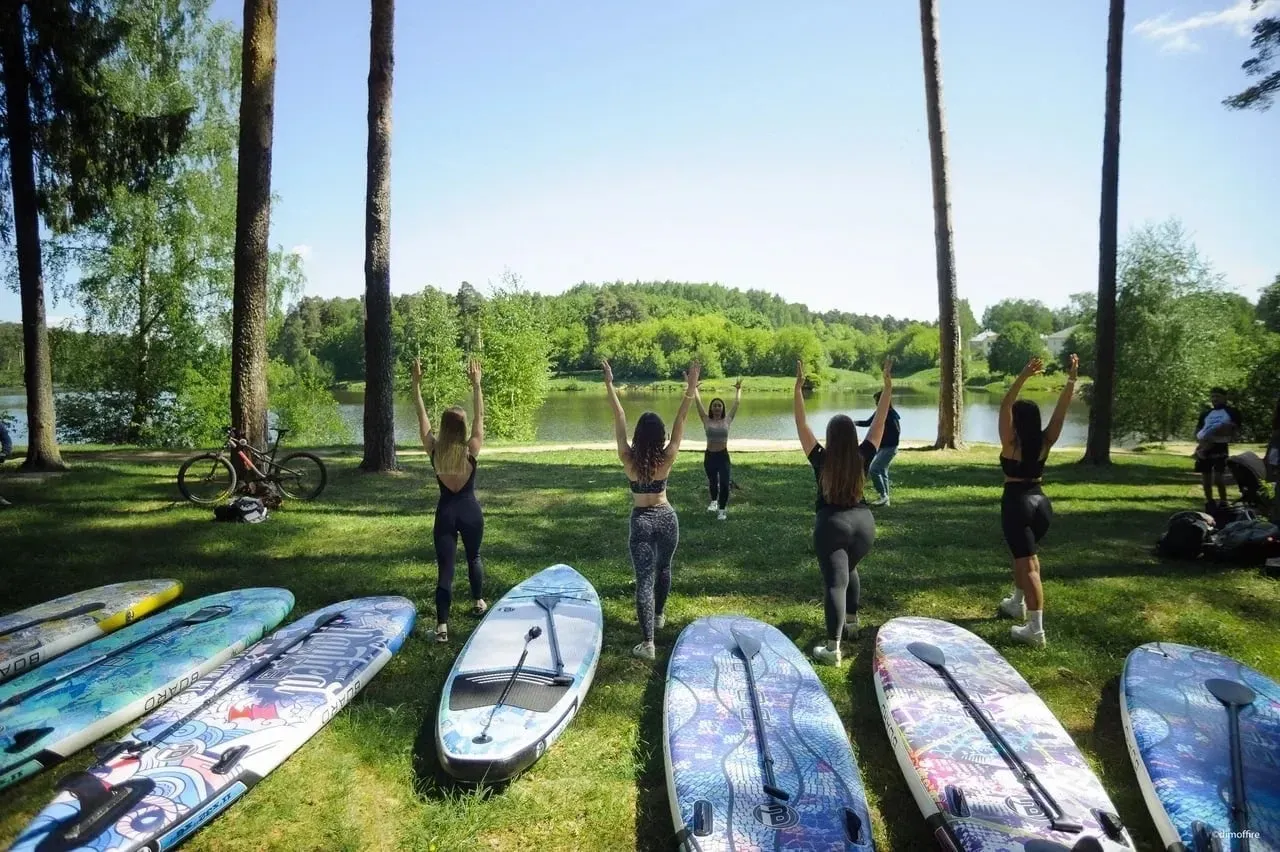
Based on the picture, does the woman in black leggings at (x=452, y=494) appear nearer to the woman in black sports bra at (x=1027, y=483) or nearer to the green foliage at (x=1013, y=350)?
the woman in black sports bra at (x=1027, y=483)

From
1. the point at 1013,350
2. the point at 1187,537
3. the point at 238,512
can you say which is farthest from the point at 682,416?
the point at 1013,350

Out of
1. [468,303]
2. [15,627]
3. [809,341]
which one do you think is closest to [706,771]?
[15,627]

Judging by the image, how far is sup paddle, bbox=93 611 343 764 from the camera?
3.93 m

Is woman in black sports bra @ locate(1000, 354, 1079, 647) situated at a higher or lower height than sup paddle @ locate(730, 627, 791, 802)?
higher

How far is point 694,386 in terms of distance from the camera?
545cm

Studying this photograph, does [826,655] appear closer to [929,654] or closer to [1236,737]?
[929,654]

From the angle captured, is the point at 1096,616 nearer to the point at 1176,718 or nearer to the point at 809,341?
the point at 1176,718

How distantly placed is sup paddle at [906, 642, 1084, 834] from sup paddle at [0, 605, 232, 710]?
599 centimetres

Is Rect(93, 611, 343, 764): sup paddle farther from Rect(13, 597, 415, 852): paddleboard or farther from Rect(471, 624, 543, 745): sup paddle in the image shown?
Rect(471, 624, 543, 745): sup paddle

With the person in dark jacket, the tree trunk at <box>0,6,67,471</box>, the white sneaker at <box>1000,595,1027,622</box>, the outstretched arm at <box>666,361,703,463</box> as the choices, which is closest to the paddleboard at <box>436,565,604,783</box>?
the outstretched arm at <box>666,361,703,463</box>

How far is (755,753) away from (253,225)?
1077 cm

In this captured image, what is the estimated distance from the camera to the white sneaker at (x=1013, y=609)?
20.1 ft

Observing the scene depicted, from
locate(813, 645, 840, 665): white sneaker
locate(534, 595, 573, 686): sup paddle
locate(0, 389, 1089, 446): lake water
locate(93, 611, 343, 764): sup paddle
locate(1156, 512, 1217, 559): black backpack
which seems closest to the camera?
locate(93, 611, 343, 764): sup paddle

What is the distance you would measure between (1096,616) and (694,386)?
173 inches
